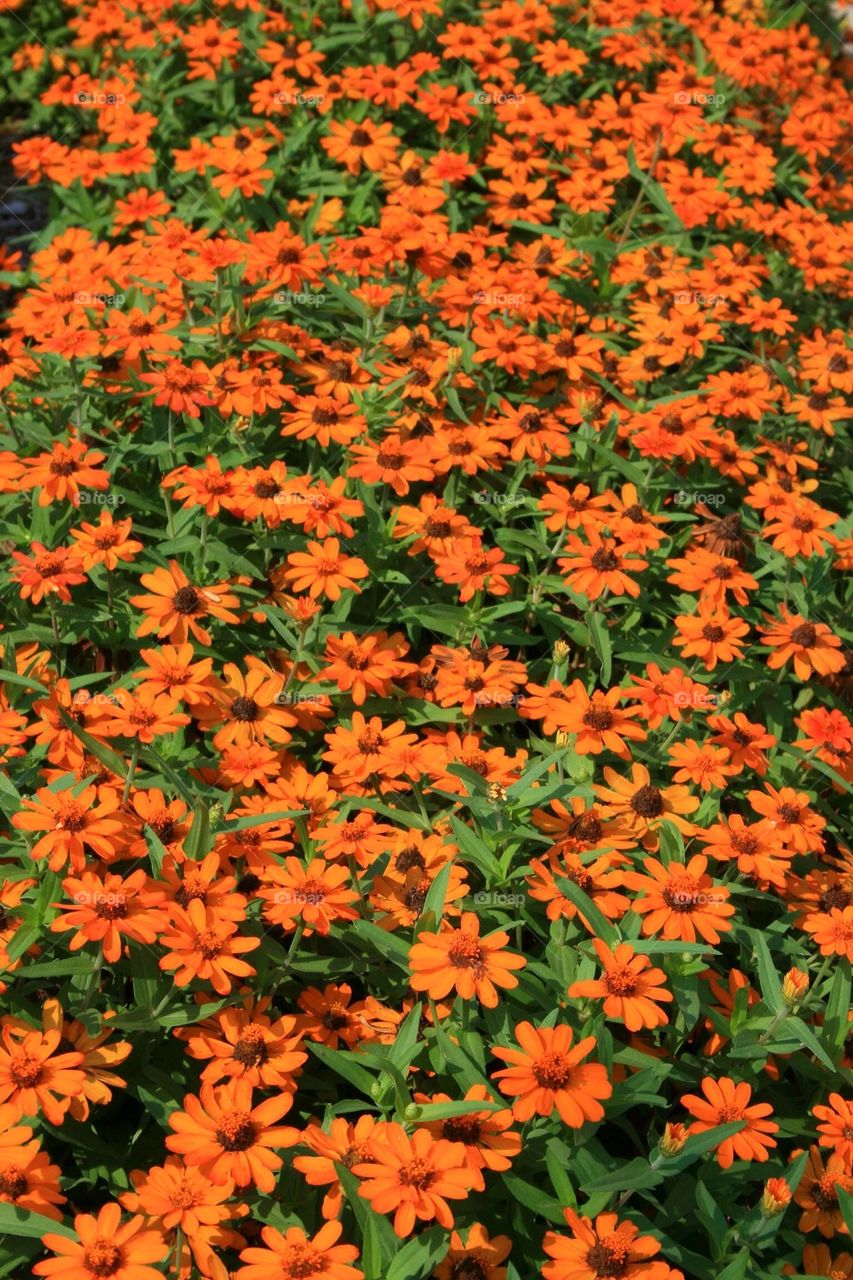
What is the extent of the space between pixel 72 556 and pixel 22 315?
1.73m

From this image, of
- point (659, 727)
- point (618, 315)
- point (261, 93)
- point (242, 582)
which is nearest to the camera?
point (659, 727)

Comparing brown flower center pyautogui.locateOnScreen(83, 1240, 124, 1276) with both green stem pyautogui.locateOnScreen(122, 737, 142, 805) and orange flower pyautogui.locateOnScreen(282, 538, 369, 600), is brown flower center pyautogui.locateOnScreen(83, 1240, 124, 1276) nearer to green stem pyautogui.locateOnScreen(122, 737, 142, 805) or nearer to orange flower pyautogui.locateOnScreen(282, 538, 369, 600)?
green stem pyautogui.locateOnScreen(122, 737, 142, 805)

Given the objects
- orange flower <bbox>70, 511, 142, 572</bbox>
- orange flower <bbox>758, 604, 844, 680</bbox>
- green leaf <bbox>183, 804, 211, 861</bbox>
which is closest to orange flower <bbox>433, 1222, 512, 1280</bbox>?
green leaf <bbox>183, 804, 211, 861</bbox>

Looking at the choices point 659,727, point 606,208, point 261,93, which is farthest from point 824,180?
point 659,727

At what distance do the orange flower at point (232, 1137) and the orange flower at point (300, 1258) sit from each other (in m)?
0.11

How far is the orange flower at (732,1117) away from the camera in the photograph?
255cm

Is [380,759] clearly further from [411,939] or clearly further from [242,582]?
[242,582]

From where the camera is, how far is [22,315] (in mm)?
4652
